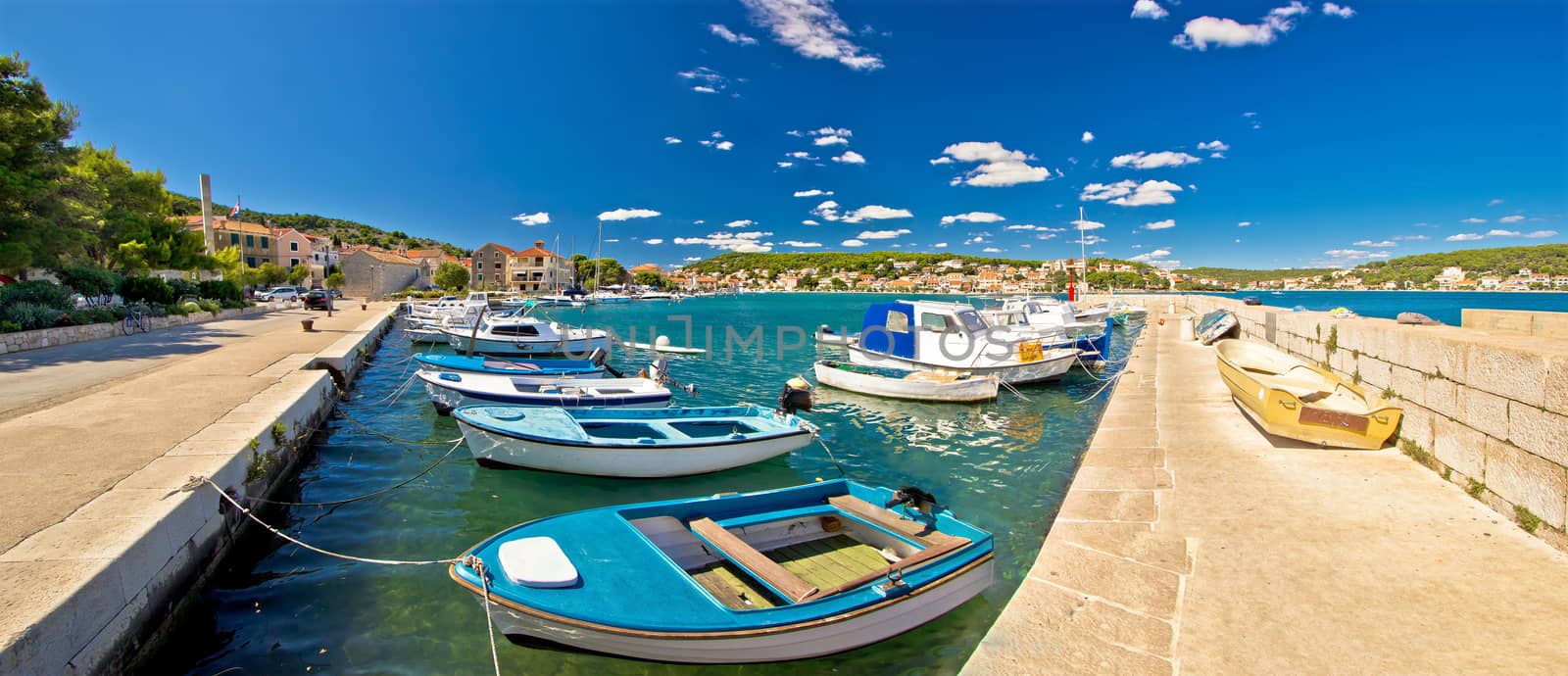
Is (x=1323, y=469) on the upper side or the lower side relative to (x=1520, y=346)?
lower

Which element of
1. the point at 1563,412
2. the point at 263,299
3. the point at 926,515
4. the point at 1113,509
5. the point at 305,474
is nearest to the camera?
the point at 1563,412

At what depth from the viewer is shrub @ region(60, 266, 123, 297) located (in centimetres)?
2009

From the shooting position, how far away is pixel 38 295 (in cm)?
1675

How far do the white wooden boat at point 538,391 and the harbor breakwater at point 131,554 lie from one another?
4.05 meters

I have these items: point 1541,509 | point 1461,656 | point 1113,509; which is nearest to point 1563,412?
point 1541,509

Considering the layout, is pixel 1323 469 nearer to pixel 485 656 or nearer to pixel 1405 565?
pixel 1405 565

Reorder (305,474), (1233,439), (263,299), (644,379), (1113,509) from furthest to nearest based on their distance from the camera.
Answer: (263,299) → (644,379) → (305,474) → (1233,439) → (1113,509)

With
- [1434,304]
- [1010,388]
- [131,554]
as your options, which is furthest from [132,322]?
[1434,304]

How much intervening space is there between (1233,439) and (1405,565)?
441 centimetres

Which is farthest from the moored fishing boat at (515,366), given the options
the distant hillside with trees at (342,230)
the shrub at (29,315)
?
the distant hillside with trees at (342,230)

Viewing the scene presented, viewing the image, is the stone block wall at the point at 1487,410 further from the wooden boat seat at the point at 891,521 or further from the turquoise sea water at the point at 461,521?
the wooden boat seat at the point at 891,521

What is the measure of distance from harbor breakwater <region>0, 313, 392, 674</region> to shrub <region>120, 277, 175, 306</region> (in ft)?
75.3

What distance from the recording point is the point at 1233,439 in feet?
27.8

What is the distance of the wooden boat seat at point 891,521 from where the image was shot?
5.36 m
